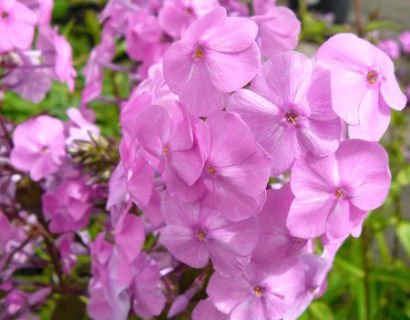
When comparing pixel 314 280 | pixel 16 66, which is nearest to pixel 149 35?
pixel 16 66

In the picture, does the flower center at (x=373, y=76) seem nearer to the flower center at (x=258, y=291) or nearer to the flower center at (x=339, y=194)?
the flower center at (x=339, y=194)

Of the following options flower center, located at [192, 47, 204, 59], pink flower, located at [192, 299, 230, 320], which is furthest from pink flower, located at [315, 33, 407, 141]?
pink flower, located at [192, 299, 230, 320]

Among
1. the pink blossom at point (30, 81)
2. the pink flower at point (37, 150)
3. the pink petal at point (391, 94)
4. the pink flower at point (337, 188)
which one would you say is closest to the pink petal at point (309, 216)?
the pink flower at point (337, 188)

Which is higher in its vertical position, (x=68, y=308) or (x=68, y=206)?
(x=68, y=206)

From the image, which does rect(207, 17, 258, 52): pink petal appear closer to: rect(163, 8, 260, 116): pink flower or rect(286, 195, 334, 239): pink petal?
rect(163, 8, 260, 116): pink flower

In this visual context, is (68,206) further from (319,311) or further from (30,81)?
(319,311)

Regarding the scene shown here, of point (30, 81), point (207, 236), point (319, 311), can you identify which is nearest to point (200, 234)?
point (207, 236)
